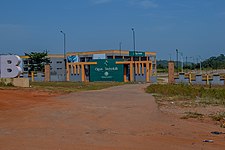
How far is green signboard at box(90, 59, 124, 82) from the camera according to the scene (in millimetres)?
58281

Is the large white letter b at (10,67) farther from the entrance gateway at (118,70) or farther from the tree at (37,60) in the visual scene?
the tree at (37,60)

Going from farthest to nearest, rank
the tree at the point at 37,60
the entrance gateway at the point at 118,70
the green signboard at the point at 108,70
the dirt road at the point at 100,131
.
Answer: the tree at the point at 37,60 → the green signboard at the point at 108,70 → the entrance gateway at the point at 118,70 → the dirt road at the point at 100,131

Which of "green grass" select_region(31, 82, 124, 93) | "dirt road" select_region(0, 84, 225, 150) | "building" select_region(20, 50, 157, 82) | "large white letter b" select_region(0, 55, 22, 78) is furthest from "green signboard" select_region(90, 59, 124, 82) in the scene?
"dirt road" select_region(0, 84, 225, 150)

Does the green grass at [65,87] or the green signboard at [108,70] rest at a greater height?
the green signboard at [108,70]

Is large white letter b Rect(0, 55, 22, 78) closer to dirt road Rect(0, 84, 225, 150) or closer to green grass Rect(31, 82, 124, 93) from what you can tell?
green grass Rect(31, 82, 124, 93)

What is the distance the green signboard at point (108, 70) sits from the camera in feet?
191

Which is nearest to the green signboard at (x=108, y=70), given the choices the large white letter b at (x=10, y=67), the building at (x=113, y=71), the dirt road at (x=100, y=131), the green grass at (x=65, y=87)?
the building at (x=113, y=71)

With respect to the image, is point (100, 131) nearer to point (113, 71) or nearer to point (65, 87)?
point (65, 87)

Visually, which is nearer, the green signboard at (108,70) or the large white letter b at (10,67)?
the large white letter b at (10,67)

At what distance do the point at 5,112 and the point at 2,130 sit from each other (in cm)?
413

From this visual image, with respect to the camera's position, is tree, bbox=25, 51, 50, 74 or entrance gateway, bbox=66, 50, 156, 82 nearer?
entrance gateway, bbox=66, 50, 156, 82

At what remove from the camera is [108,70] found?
58.5m

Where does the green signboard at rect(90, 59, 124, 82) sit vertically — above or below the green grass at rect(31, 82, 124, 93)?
above

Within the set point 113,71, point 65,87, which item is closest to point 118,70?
point 113,71
